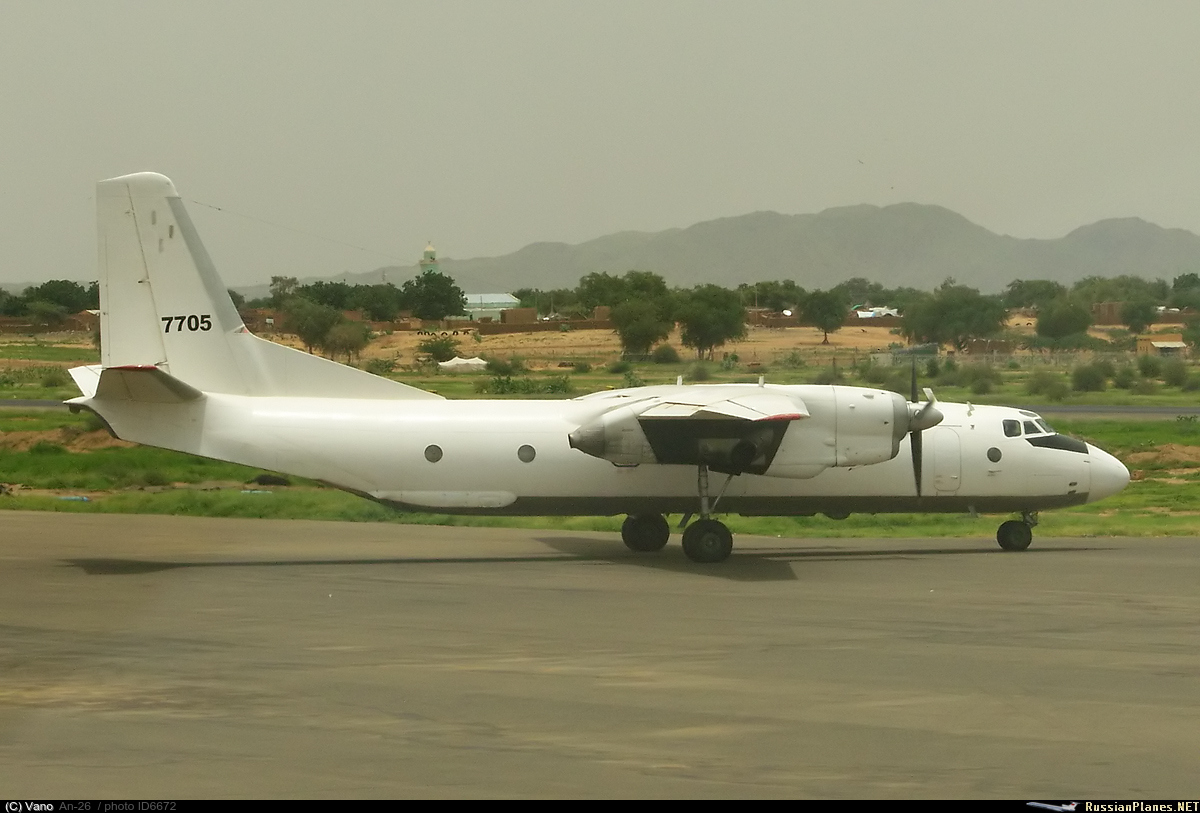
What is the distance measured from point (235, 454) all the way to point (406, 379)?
23824 mm

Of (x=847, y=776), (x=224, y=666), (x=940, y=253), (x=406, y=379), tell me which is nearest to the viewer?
(x=847, y=776)

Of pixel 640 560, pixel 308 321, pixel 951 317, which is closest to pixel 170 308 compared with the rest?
pixel 640 560

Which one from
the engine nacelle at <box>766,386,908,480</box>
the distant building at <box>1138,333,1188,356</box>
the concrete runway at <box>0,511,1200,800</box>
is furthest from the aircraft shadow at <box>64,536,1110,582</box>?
the distant building at <box>1138,333,1188,356</box>

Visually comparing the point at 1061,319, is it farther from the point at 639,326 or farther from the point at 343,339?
the point at 343,339

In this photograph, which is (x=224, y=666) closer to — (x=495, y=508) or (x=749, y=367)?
(x=495, y=508)

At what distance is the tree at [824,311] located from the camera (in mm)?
52906

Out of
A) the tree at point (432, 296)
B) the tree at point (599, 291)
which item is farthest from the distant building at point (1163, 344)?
the tree at point (432, 296)

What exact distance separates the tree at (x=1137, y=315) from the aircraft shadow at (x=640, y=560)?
49831mm

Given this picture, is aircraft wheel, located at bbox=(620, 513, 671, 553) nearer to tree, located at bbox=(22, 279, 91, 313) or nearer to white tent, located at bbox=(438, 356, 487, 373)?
white tent, located at bbox=(438, 356, 487, 373)

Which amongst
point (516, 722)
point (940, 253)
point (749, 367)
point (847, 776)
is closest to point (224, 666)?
point (516, 722)

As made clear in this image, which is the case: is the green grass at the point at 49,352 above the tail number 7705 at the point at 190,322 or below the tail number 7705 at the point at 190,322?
below

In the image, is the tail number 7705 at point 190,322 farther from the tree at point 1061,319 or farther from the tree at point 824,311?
the tree at point 1061,319

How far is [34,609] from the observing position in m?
17.5

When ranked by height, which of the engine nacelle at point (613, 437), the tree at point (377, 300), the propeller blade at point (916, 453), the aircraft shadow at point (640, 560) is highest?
the tree at point (377, 300)
